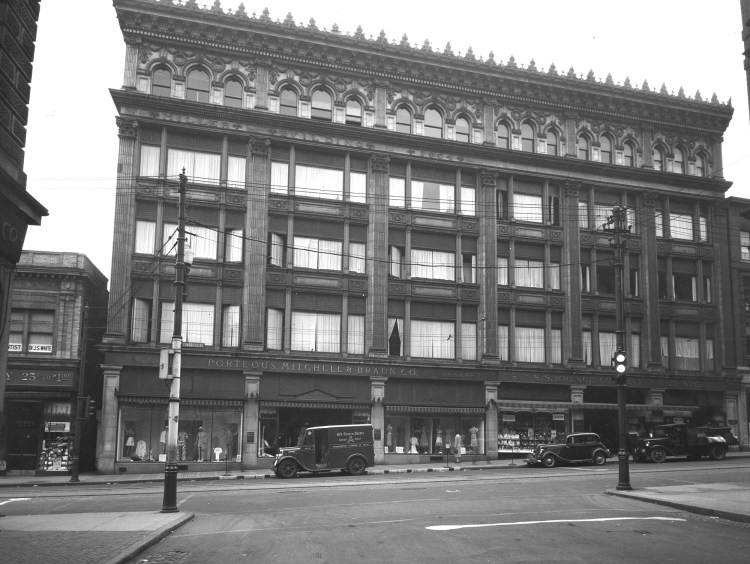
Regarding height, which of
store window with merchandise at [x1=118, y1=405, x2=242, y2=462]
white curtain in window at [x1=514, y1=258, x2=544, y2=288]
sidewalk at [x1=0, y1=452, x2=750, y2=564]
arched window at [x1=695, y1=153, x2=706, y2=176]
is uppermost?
arched window at [x1=695, y1=153, x2=706, y2=176]

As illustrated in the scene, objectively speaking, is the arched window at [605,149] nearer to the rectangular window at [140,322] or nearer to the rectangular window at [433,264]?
the rectangular window at [433,264]

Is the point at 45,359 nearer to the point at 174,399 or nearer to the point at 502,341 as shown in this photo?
the point at 174,399

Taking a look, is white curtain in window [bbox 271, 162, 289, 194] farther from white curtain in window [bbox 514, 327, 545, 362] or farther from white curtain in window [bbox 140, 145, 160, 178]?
white curtain in window [bbox 514, 327, 545, 362]

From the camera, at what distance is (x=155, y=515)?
1708 cm

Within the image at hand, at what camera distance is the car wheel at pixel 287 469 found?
3070 cm

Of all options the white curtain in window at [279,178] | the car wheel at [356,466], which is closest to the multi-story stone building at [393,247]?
the white curtain in window at [279,178]

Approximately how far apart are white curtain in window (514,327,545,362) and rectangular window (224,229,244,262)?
16464 millimetres

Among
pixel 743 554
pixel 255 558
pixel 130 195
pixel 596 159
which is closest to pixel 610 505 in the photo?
pixel 743 554

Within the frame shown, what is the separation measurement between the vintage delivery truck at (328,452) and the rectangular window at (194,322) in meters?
8.94

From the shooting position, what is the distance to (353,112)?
137ft

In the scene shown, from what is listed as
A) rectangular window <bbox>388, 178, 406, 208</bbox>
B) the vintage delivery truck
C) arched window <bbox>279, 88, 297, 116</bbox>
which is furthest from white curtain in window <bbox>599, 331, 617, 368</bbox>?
arched window <bbox>279, 88, 297, 116</bbox>

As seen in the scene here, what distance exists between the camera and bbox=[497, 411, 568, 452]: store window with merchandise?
136ft

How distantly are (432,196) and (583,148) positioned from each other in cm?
1081

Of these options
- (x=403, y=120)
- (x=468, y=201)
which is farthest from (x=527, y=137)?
(x=403, y=120)
